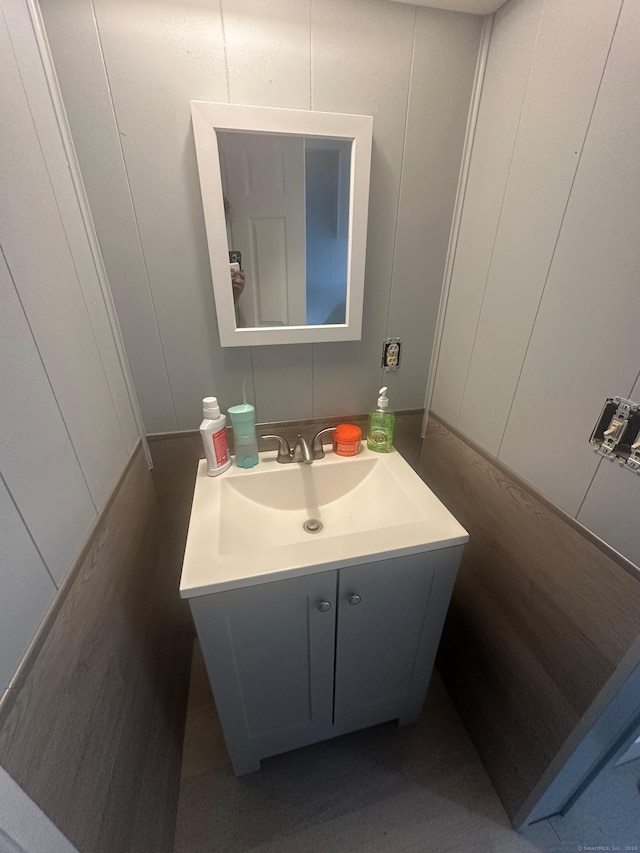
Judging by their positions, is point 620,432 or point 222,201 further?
point 222,201

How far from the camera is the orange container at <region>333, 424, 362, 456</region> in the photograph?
1046mm

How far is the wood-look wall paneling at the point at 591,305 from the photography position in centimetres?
55

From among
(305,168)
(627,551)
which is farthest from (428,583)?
(305,168)

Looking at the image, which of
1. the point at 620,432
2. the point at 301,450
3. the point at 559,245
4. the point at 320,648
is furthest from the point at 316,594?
the point at 559,245

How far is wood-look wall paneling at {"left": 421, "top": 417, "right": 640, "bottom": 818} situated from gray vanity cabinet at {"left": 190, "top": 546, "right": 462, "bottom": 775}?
0.17 metres

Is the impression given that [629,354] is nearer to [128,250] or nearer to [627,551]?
[627,551]

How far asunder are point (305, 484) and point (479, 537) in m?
0.53

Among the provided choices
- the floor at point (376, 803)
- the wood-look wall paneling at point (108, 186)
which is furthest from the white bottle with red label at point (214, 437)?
the floor at point (376, 803)

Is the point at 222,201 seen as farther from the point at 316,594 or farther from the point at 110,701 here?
the point at 110,701

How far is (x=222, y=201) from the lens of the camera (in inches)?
30.7

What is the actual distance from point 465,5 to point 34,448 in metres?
1.24

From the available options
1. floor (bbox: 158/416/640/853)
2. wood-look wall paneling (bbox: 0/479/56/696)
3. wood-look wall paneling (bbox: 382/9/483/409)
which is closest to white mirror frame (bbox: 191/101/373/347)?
wood-look wall paneling (bbox: 382/9/483/409)

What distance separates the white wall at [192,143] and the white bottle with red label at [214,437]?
3.8 inches

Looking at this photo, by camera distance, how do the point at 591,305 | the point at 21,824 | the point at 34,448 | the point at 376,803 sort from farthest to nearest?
the point at 376,803, the point at 591,305, the point at 34,448, the point at 21,824
